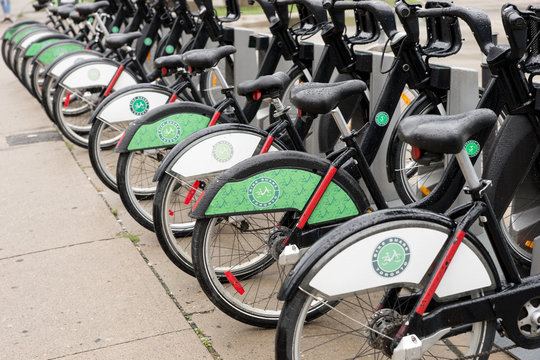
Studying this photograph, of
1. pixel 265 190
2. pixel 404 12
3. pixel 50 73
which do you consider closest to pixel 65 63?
pixel 50 73

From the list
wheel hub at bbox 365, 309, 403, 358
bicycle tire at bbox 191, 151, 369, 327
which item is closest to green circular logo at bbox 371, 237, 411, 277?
wheel hub at bbox 365, 309, 403, 358

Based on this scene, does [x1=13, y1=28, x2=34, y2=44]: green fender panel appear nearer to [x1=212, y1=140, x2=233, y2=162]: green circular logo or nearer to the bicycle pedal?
[x1=212, y1=140, x2=233, y2=162]: green circular logo

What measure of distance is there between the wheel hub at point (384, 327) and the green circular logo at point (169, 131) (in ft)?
7.84

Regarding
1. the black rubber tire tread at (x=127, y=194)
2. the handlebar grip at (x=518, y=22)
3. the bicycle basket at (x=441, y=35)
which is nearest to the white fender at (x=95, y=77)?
the black rubber tire tread at (x=127, y=194)

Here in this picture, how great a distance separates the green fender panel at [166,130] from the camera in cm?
480

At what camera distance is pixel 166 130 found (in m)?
4.82

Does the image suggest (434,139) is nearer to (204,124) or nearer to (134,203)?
(204,124)

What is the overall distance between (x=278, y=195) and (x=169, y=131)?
1518 mm

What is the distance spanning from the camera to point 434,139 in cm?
255

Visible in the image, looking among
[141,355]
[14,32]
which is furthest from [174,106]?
[14,32]

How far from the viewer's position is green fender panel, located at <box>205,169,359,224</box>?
3.52 meters

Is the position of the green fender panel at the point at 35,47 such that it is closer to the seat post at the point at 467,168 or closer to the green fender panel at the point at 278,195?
the green fender panel at the point at 278,195

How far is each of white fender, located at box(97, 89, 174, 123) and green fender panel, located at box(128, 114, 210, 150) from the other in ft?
2.73

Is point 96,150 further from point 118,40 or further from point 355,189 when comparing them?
point 355,189
